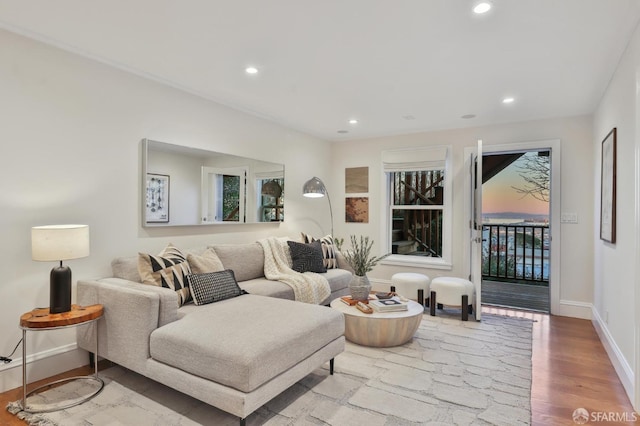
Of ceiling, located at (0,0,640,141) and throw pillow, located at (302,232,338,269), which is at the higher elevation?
ceiling, located at (0,0,640,141)

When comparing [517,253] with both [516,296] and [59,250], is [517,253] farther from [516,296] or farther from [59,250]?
[59,250]

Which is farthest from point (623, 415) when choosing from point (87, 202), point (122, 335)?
point (87, 202)

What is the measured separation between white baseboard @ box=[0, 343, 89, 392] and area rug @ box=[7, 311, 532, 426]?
259 mm

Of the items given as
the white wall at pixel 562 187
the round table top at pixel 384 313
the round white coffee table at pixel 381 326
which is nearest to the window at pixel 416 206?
the white wall at pixel 562 187

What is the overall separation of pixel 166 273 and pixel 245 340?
3.84 feet

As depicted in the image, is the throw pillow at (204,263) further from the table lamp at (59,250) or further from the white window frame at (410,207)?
the white window frame at (410,207)

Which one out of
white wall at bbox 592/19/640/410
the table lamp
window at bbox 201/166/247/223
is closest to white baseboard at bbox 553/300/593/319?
white wall at bbox 592/19/640/410

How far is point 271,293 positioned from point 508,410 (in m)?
2.10

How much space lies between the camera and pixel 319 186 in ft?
15.7

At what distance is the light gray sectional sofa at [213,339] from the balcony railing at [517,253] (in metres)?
4.93

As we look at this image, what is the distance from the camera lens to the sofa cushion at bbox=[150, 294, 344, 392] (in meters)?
1.91

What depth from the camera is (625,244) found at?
8.44 ft

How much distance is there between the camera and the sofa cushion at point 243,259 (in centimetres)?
368

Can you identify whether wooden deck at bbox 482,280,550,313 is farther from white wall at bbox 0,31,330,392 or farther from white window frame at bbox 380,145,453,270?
white wall at bbox 0,31,330,392
